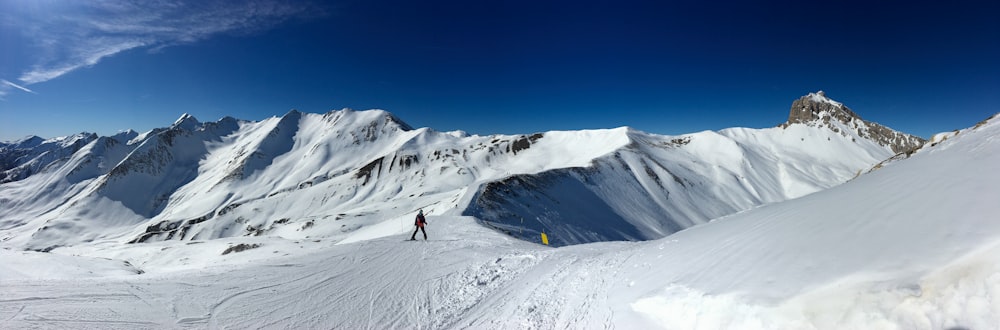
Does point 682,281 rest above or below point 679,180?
below

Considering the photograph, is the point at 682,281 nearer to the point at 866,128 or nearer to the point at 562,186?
the point at 562,186

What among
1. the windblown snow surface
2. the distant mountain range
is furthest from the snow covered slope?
the windblown snow surface

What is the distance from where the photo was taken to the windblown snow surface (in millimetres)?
5785

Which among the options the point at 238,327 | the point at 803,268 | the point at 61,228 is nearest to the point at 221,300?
the point at 238,327

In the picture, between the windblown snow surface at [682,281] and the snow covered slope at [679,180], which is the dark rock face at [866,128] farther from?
the windblown snow surface at [682,281]

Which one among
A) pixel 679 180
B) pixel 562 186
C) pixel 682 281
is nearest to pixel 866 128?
pixel 679 180

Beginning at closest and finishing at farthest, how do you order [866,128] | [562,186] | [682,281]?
[682,281] < [562,186] < [866,128]

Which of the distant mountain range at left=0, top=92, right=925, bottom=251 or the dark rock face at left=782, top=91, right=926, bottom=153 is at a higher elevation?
the dark rock face at left=782, top=91, right=926, bottom=153

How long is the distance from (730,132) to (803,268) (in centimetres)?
20798

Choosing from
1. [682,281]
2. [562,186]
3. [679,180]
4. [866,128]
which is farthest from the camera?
[866,128]

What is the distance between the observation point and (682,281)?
355 inches

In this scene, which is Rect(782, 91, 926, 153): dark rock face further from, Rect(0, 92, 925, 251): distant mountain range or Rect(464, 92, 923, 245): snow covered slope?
Rect(0, 92, 925, 251): distant mountain range

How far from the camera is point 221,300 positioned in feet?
37.9

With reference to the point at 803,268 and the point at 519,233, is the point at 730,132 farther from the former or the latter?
the point at 803,268
